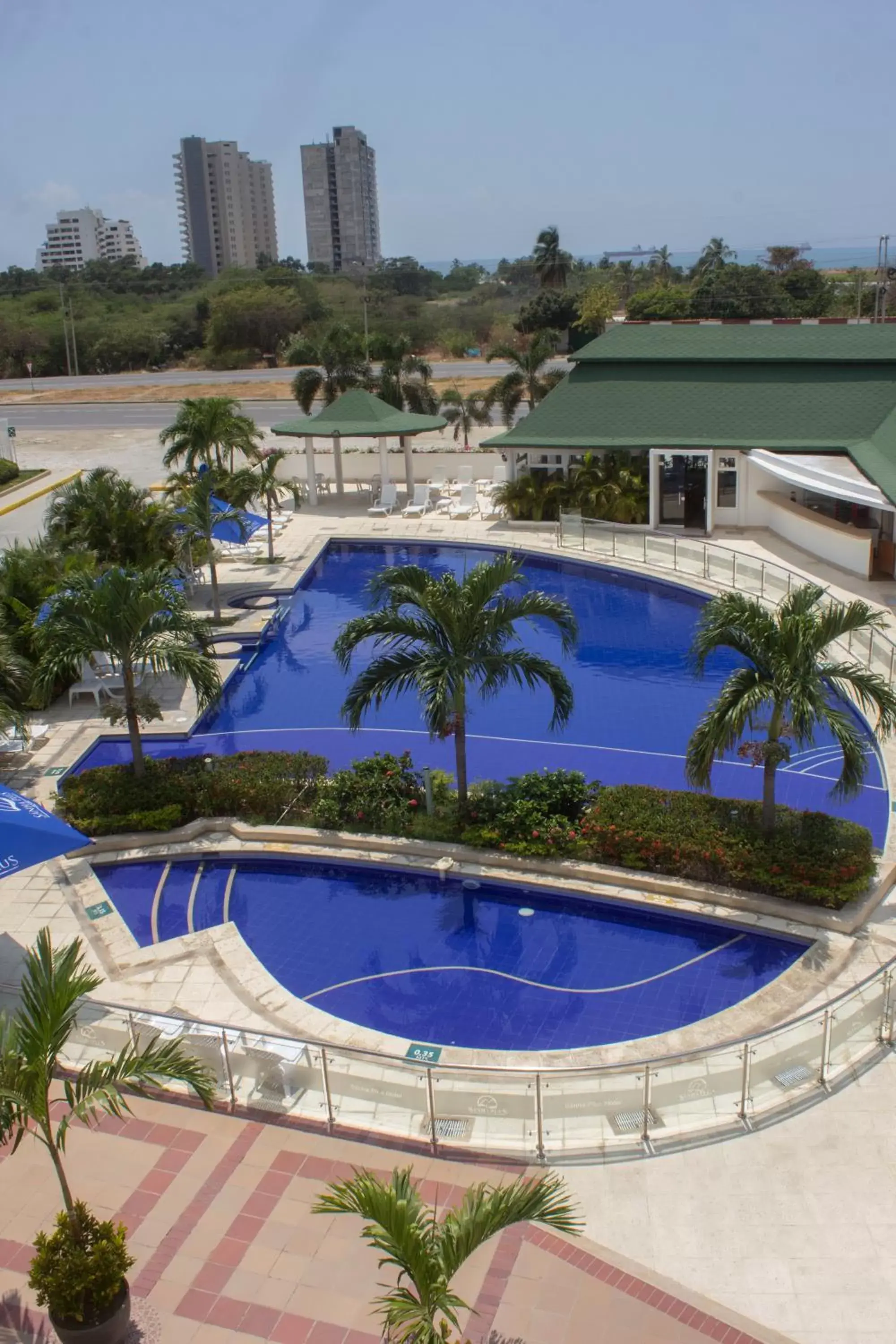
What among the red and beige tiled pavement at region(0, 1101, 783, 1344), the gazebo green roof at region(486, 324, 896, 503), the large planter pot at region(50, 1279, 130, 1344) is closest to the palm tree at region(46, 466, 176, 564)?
the gazebo green roof at region(486, 324, 896, 503)

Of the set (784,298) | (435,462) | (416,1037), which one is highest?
(784,298)

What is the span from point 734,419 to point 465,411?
12584mm

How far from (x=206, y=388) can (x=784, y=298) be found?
4044 centimetres

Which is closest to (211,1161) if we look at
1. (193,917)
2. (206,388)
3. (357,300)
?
(193,917)

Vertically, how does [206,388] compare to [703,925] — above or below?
above

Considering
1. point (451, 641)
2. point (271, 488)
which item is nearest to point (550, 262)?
point (271, 488)

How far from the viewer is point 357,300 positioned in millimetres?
93438

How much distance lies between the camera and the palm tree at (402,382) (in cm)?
3700

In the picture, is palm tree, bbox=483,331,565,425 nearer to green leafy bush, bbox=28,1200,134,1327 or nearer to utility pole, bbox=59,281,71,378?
green leafy bush, bbox=28,1200,134,1327

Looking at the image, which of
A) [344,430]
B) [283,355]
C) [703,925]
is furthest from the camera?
[283,355]

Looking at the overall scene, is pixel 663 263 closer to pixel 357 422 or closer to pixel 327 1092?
pixel 357 422

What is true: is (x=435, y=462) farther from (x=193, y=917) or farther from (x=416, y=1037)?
(x=416, y=1037)

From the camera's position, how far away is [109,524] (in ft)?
72.0

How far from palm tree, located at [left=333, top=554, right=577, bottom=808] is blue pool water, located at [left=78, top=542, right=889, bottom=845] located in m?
2.96
